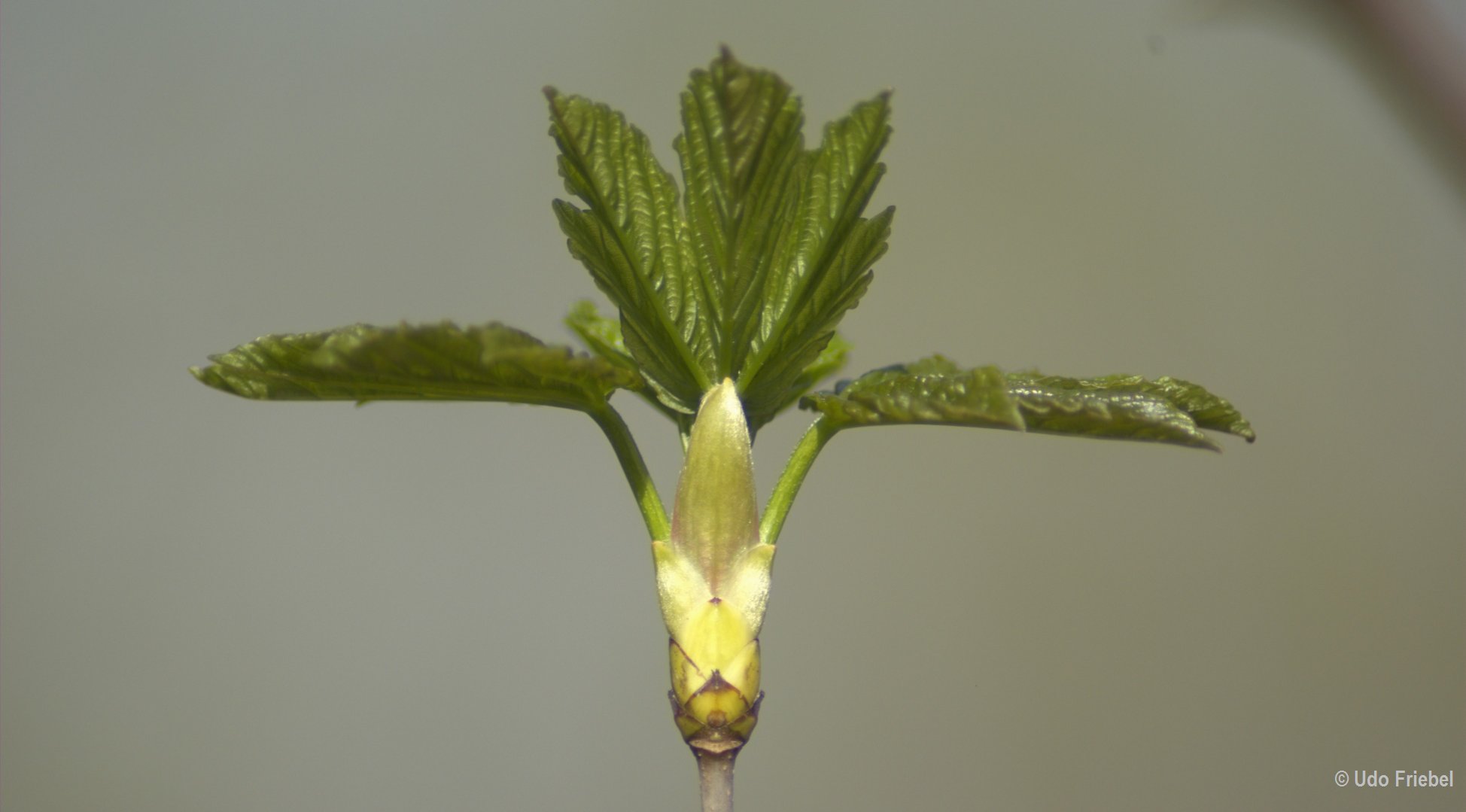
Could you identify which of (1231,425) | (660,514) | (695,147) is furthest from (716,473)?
(1231,425)

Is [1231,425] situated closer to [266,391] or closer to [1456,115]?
[1456,115]

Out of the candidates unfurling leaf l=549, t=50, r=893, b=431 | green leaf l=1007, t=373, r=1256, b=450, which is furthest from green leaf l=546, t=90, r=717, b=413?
green leaf l=1007, t=373, r=1256, b=450

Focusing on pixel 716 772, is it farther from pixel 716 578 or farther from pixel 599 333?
pixel 599 333

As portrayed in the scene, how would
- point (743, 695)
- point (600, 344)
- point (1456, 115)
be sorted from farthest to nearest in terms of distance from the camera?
point (600, 344), point (743, 695), point (1456, 115)

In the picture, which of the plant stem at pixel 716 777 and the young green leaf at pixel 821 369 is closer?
the plant stem at pixel 716 777

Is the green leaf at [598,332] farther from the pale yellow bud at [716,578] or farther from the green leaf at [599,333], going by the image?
the pale yellow bud at [716,578]

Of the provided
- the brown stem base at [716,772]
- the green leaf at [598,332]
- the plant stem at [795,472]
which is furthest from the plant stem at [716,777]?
the green leaf at [598,332]
